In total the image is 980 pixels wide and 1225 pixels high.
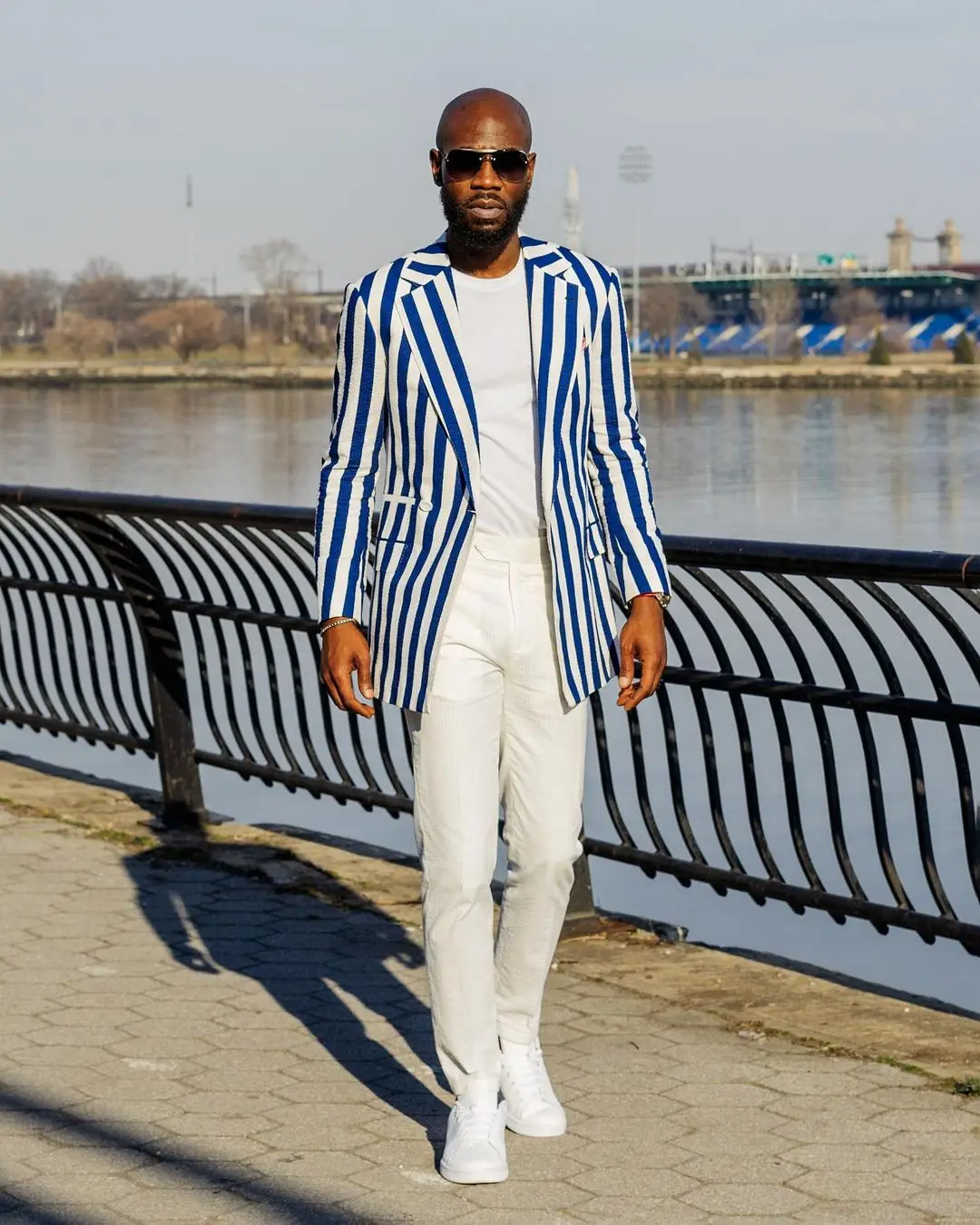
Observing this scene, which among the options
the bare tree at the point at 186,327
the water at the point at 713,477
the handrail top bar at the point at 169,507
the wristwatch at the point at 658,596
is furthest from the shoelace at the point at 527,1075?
the bare tree at the point at 186,327

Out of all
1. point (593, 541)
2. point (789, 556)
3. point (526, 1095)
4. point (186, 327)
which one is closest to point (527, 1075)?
point (526, 1095)

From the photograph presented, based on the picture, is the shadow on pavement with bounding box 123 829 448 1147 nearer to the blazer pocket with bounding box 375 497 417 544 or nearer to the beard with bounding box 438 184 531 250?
the blazer pocket with bounding box 375 497 417 544

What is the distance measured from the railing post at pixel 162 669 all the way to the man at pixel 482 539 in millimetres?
3721

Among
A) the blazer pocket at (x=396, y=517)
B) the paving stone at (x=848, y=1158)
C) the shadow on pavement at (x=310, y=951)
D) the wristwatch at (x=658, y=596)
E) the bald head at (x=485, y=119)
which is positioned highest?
the bald head at (x=485, y=119)

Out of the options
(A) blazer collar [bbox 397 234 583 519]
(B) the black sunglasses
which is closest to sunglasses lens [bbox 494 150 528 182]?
(B) the black sunglasses

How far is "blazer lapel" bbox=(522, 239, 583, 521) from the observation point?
13.2ft

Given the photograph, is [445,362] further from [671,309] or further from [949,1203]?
[671,309]

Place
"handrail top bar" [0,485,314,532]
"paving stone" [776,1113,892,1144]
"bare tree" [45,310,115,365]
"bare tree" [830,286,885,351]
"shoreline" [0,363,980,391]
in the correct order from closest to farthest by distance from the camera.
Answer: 1. "paving stone" [776,1113,892,1144]
2. "handrail top bar" [0,485,314,532]
3. "shoreline" [0,363,980,391]
4. "bare tree" [45,310,115,365]
5. "bare tree" [830,286,885,351]

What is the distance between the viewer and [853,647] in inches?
653

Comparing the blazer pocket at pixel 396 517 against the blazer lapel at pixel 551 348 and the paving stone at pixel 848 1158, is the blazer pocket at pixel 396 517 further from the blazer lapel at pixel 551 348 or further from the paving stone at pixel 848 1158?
the paving stone at pixel 848 1158

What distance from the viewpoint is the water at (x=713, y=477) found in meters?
9.46

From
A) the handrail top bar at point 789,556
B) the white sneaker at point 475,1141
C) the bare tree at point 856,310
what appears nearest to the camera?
the white sneaker at point 475,1141

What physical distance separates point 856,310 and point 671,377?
5728 centimetres

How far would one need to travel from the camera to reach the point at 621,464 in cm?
421
